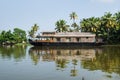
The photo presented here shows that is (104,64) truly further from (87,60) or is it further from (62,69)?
(62,69)

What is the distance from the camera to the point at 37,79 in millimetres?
15078

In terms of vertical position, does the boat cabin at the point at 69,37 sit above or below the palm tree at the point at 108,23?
below

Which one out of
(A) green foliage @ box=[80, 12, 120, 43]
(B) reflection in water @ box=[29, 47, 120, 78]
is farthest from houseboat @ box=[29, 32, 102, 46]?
(B) reflection in water @ box=[29, 47, 120, 78]

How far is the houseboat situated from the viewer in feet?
208

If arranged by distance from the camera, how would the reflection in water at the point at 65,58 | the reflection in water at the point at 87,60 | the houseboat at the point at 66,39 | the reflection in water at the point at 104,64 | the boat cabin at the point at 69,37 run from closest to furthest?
the reflection in water at the point at 104,64, the reflection in water at the point at 87,60, the reflection in water at the point at 65,58, the houseboat at the point at 66,39, the boat cabin at the point at 69,37

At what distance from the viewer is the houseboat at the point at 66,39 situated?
6350 cm

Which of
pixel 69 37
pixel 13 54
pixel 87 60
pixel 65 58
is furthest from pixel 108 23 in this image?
pixel 87 60

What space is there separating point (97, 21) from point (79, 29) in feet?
29.7

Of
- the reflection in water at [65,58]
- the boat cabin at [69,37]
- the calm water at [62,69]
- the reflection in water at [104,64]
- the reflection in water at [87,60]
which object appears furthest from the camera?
the boat cabin at [69,37]

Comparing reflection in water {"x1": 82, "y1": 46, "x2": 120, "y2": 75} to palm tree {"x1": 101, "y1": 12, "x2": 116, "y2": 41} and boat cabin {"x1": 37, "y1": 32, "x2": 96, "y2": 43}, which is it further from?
palm tree {"x1": 101, "y1": 12, "x2": 116, "y2": 41}

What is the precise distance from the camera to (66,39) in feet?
217

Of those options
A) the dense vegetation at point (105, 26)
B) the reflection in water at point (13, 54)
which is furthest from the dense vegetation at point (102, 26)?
the reflection in water at point (13, 54)

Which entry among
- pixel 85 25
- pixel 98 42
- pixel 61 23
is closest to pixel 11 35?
pixel 61 23

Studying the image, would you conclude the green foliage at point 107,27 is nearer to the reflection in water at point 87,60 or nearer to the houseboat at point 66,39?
the houseboat at point 66,39
